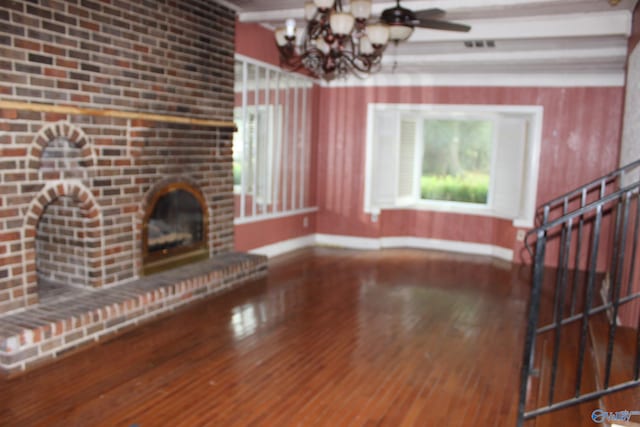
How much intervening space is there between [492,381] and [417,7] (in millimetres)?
3154

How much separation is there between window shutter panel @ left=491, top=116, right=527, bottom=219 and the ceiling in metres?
0.71

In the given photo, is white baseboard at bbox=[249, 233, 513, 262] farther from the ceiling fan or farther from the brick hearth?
the ceiling fan

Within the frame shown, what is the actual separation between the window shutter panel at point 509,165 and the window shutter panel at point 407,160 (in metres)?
1.29

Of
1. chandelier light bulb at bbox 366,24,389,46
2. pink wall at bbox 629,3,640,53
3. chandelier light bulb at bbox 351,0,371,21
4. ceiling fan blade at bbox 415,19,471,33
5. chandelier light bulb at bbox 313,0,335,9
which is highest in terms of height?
pink wall at bbox 629,3,640,53

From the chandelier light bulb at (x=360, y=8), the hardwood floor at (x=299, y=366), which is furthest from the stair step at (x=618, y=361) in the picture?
the chandelier light bulb at (x=360, y=8)

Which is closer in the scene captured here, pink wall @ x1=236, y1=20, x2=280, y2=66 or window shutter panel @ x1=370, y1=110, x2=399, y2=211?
pink wall @ x1=236, y1=20, x2=280, y2=66

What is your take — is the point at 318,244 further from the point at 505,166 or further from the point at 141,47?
the point at 141,47

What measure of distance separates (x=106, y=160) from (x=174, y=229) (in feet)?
3.36

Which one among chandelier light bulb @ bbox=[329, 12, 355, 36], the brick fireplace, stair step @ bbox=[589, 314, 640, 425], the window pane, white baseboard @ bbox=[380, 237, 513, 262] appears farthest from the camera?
the window pane

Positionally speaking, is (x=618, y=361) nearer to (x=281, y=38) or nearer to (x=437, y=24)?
(x=437, y=24)

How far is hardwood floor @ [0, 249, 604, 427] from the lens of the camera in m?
2.65

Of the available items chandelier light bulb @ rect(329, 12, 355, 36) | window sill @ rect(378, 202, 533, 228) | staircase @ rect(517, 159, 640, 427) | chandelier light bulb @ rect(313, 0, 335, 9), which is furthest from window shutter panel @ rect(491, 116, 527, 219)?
chandelier light bulb @ rect(313, 0, 335, 9)

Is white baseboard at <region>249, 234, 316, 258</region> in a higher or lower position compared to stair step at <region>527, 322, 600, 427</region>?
higher

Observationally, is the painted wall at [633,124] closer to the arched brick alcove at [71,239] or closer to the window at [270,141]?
the window at [270,141]
